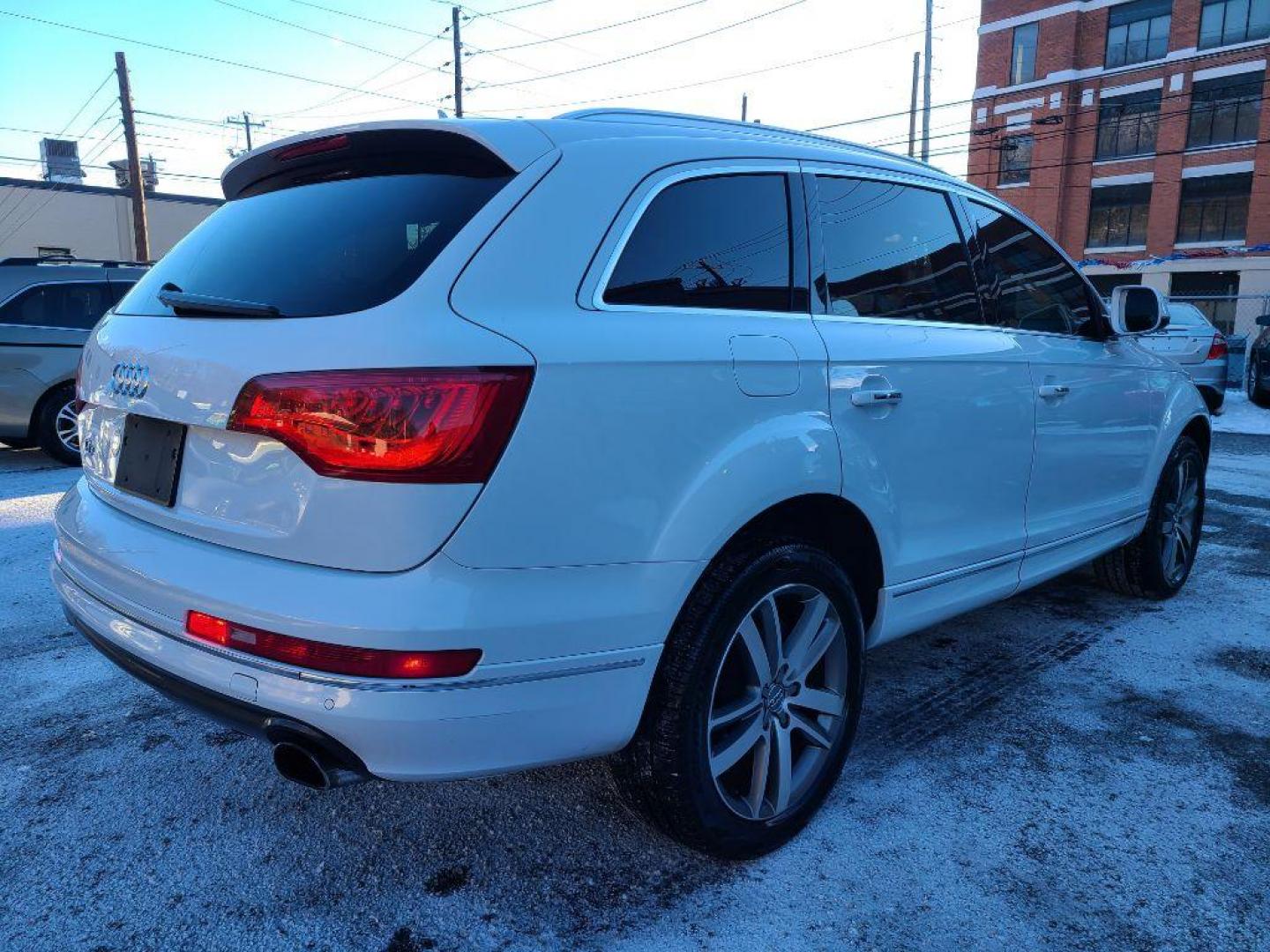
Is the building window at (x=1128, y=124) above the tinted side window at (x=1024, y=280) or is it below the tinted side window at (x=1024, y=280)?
above

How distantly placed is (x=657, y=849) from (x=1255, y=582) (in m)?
4.17

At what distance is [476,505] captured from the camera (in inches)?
68.0

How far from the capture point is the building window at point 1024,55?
125ft

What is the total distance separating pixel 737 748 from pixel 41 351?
26.5 ft

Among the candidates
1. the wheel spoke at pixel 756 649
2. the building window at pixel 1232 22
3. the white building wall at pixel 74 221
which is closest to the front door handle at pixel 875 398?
the wheel spoke at pixel 756 649

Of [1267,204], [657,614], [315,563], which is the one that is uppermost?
[1267,204]

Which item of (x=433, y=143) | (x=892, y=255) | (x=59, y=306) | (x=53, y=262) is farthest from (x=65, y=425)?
(x=892, y=255)

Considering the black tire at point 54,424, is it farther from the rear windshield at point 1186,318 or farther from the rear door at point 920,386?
the rear windshield at point 1186,318

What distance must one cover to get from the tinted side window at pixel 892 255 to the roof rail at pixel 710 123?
20cm

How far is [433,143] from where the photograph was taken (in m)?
2.11

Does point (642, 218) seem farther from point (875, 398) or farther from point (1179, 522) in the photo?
point (1179, 522)

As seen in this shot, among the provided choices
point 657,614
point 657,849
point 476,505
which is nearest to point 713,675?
point 657,614

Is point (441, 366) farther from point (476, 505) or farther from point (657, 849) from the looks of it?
point (657, 849)

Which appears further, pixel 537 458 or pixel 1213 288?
pixel 1213 288
